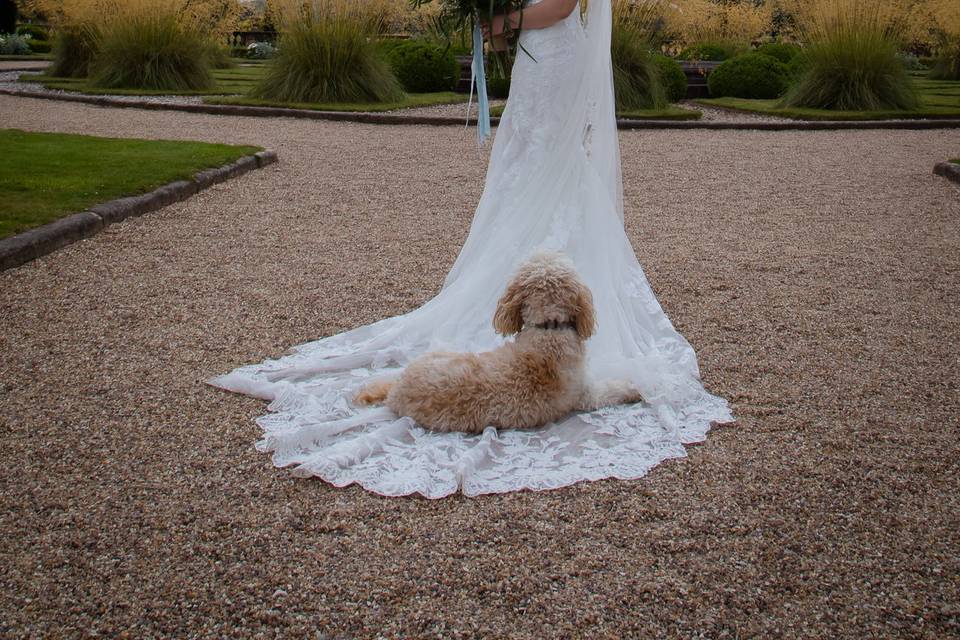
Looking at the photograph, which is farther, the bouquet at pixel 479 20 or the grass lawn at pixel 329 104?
the grass lawn at pixel 329 104

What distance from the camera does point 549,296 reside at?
3072 millimetres

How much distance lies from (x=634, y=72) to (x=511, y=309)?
38.2ft

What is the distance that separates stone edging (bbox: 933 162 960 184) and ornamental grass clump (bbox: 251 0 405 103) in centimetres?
866

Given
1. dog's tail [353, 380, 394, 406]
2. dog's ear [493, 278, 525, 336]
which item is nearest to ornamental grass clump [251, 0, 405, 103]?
dog's tail [353, 380, 394, 406]

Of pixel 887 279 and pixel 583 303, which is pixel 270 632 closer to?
pixel 583 303

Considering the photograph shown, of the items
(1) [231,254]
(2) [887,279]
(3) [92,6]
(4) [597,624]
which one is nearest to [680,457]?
(4) [597,624]

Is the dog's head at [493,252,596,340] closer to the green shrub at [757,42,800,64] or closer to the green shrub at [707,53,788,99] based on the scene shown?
the green shrub at [707,53,788,99]

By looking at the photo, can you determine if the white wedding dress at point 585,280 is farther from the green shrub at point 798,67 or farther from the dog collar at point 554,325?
the green shrub at point 798,67

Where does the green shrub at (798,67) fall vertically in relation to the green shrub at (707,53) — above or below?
below

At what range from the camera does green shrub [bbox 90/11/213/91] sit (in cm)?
1543

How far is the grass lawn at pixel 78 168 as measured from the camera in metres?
6.32

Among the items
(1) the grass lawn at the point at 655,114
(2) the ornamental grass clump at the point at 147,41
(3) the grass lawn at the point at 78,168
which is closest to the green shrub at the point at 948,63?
(1) the grass lawn at the point at 655,114

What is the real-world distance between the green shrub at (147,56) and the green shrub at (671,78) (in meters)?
8.68

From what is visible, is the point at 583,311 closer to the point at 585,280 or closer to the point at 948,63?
the point at 585,280
